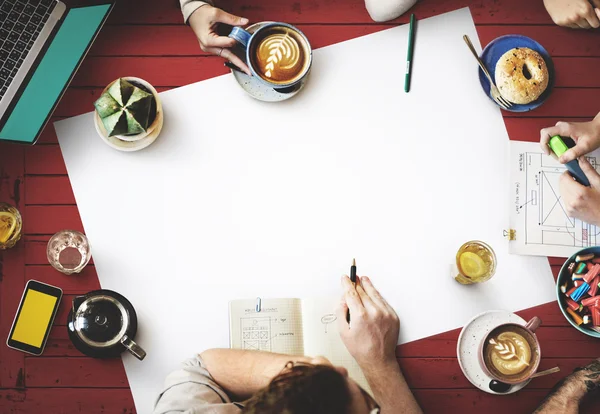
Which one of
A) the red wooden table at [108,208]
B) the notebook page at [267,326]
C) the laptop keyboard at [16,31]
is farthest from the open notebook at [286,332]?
the laptop keyboard at [16,31]

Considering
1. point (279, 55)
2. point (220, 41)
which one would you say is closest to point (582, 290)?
point (279, 55)

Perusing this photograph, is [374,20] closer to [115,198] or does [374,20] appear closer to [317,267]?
[317,267]

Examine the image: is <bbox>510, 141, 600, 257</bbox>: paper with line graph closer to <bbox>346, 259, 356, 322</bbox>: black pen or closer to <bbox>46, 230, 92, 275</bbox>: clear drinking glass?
<bbox>346, 259, 356, 322</bbox>: black pen

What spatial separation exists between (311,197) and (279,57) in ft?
1.30

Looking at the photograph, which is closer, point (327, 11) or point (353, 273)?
point (353, 273)

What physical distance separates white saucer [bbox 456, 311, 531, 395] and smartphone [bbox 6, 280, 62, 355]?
3.76ft

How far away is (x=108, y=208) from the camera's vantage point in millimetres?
1485

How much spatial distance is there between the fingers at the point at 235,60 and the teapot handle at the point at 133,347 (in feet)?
2.57

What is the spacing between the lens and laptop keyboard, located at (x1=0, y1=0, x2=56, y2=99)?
1387 millimetres

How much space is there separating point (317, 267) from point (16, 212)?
863 mm

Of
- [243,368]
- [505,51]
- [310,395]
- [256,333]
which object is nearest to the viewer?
Answer: [310,395]

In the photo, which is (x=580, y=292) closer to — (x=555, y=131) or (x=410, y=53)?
(x=555, y=131)

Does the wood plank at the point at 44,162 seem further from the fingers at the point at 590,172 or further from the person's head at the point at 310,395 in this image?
the fingers at the point at 590,172

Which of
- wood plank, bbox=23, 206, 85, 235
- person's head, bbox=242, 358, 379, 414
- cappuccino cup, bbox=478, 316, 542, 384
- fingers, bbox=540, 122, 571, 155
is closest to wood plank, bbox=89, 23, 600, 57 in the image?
fingers, bbox=540, 122, 571, 155
